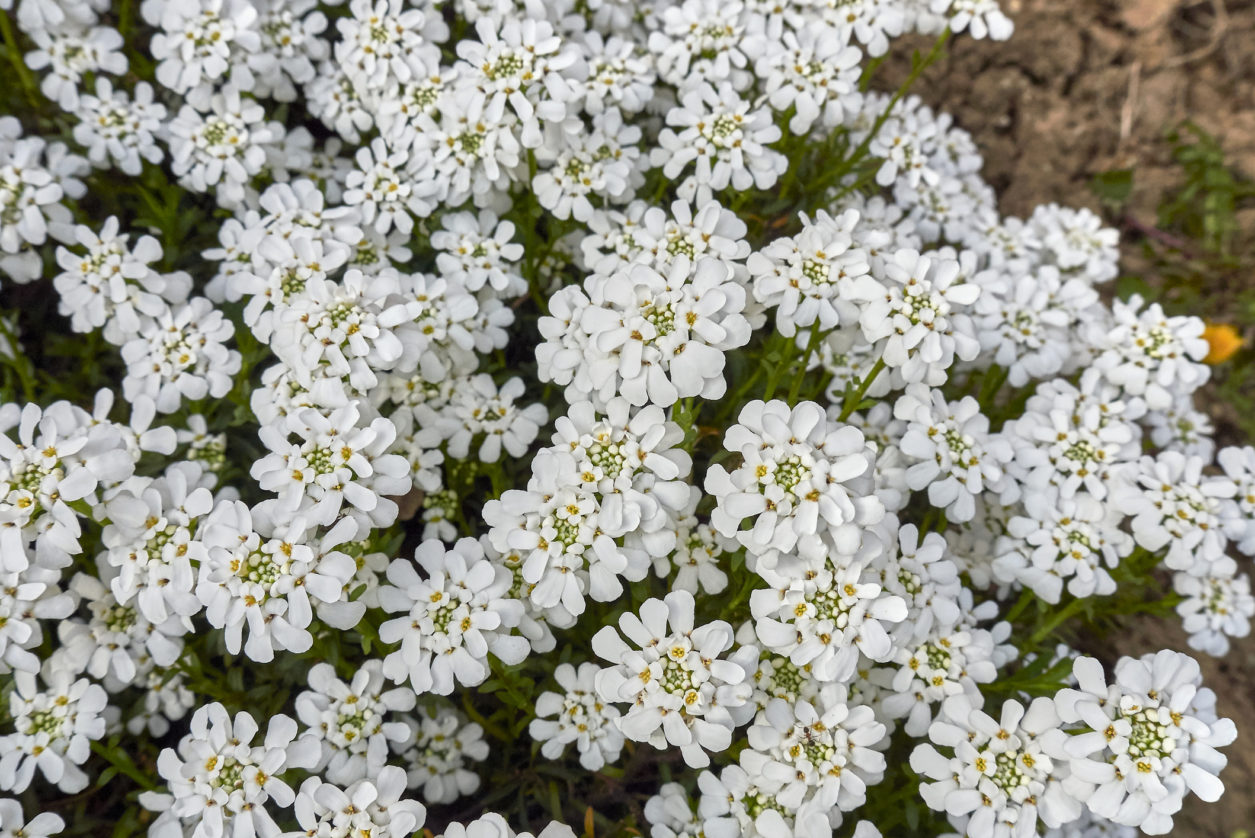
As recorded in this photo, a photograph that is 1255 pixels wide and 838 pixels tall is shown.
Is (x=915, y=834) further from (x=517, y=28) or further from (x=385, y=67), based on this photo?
(x=385, y=67)

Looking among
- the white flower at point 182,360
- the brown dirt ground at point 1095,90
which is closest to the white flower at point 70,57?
the white flower at point 182,360

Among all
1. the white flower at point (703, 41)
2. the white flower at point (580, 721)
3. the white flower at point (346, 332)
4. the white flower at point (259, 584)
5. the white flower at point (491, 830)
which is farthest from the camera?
the white flower at point (703, 41)

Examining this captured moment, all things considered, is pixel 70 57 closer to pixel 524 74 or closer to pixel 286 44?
pixel 286 44

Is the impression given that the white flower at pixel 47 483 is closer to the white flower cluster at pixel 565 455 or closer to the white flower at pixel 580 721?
the white flower cluster at pixel 565 455

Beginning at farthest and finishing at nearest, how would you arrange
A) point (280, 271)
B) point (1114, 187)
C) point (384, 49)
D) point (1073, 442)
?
point (1114, 187) → point (384, 49) → point (1073, 442) → point (280, 271)

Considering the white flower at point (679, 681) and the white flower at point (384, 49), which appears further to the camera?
the white flower at point (384, 49)

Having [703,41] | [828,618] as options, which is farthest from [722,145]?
[828,618]
